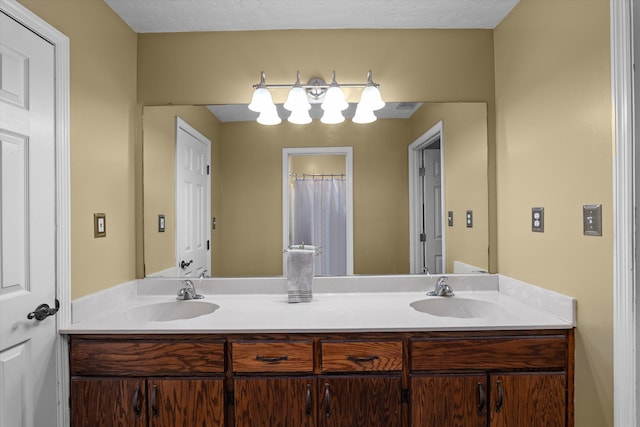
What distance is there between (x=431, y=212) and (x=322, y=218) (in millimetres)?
632

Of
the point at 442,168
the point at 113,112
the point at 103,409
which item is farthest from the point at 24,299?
the point at 442,168

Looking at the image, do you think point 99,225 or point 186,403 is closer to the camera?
point 186,403

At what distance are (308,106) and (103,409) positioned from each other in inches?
68.9

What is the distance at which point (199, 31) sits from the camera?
220 centimetres

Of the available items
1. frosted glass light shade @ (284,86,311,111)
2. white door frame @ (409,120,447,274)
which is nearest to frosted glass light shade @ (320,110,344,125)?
frosted glass light shade @ (284,86,311,111)

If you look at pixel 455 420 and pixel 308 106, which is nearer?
pixel 455 420

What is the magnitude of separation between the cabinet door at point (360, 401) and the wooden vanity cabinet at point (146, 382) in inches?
17.1

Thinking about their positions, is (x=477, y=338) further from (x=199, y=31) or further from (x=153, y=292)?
(x=199, y=31)

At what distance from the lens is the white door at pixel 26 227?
1.35 metres

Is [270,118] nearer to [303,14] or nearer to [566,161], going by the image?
[303,14]

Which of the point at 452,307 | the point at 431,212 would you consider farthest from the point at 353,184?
the point at 452,307

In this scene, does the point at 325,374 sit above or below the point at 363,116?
below

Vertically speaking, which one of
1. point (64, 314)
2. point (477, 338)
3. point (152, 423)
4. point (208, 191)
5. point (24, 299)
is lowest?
point (152, 423)

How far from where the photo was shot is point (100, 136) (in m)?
1.87
